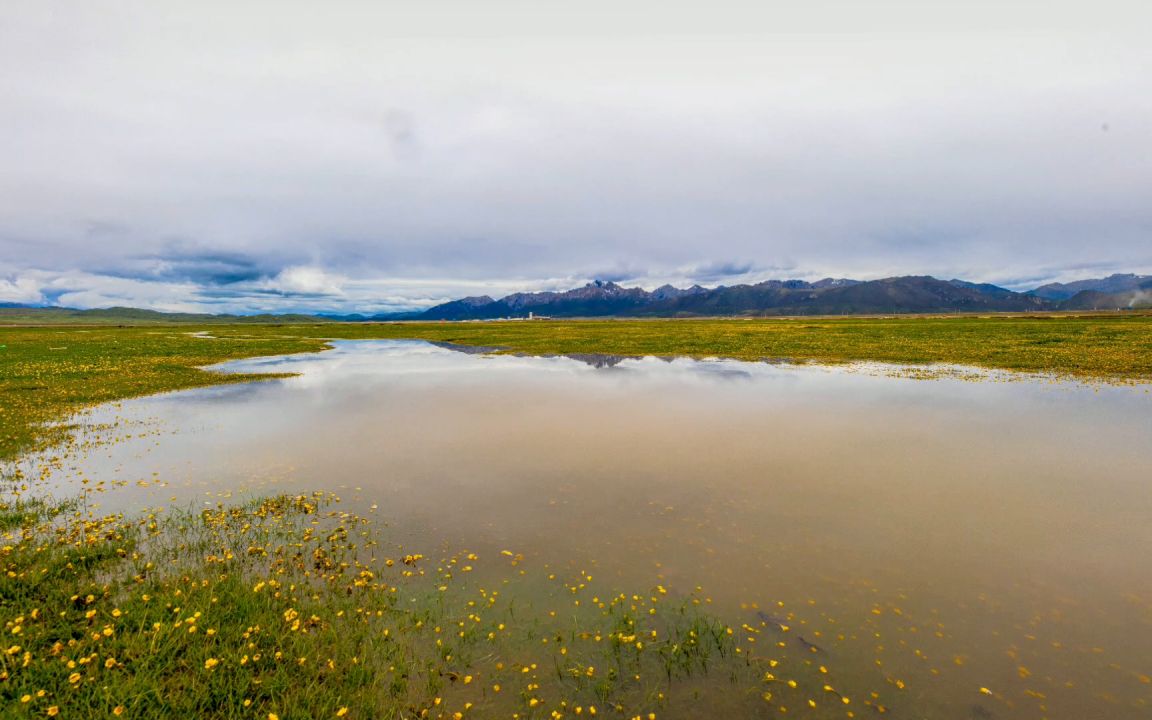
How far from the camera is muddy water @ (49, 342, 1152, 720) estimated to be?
26.5 feet

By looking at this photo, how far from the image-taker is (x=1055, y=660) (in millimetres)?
7664

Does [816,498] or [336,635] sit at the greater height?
[816,498]

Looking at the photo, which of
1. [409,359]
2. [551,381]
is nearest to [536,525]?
[551,381]

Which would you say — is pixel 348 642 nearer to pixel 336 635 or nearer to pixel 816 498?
pixel 336 635

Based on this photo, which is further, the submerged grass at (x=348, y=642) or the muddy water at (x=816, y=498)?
the muddy water at (x=816, y=498)

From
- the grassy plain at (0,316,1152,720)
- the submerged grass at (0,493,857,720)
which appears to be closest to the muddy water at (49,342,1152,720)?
the grassy plain at (0,316,1152,720)

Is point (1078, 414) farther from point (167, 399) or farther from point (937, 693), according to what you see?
point (167, 399)

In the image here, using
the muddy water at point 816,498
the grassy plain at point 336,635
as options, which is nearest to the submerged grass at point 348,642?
the grassy plain at point 336,635

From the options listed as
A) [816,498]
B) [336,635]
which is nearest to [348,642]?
[336,635]

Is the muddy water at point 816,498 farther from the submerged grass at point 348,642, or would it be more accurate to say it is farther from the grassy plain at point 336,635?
the submerged grass at point 348,642

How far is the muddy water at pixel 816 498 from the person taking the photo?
26.5 ft

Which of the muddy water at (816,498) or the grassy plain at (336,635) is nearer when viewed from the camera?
the grassy plain at (336,635)

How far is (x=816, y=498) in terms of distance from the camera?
46.6 ft

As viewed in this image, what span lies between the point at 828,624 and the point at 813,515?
488 cm
